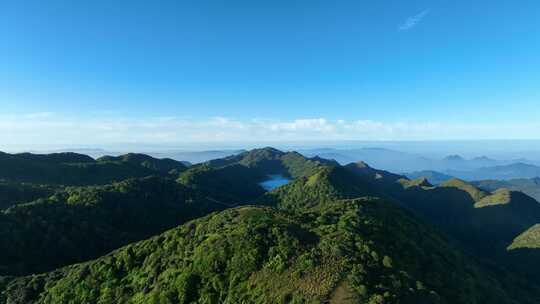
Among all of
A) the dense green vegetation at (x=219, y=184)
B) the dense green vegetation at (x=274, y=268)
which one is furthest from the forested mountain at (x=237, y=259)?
the dense green vegetation at (x=219, y=184)

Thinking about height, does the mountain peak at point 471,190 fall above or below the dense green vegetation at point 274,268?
below

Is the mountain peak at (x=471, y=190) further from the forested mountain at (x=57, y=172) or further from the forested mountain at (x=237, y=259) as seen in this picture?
the forested mountain at (x=57, y=172)

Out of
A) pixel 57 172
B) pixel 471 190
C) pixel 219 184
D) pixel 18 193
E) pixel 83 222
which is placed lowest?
pixel 471 190

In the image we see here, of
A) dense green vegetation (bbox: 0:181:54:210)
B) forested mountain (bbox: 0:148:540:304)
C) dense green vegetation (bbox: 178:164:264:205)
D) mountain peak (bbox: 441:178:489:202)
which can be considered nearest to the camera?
forested mountain (bbox: 0:148:540:304)

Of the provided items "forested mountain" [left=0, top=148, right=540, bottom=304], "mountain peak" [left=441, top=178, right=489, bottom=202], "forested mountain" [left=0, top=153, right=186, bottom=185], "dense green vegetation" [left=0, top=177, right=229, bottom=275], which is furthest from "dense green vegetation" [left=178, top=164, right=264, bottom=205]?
"mountain peak" [left=441, top=178, right=489, bottom=202]

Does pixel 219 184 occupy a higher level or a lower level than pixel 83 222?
lower

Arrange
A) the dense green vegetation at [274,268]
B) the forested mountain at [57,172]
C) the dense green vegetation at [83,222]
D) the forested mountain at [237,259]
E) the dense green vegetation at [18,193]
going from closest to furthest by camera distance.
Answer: the dense green vegetation at [274,268]
the forested mountain at [237,259]
the dense green vegetation at [83,222]
the dense green vegetation at [18,193]
the forested mountain at [57,172]

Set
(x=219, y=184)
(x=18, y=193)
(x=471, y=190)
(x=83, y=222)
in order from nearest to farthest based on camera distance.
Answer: (x=83, y=222) → (x=18, y=193) → (x=471, y=190) → (x=219, y=184)

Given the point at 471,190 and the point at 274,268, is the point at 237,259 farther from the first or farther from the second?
the point at 471,190

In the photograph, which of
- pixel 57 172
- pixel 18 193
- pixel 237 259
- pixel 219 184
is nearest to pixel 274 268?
pixel 237 259

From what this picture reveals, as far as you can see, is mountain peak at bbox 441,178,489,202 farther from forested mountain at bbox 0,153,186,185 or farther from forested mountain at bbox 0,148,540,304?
forested mountain at bbox 0,153,186,185

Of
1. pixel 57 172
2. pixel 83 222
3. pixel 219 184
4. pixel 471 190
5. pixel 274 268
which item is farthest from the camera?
pixel 219 184
